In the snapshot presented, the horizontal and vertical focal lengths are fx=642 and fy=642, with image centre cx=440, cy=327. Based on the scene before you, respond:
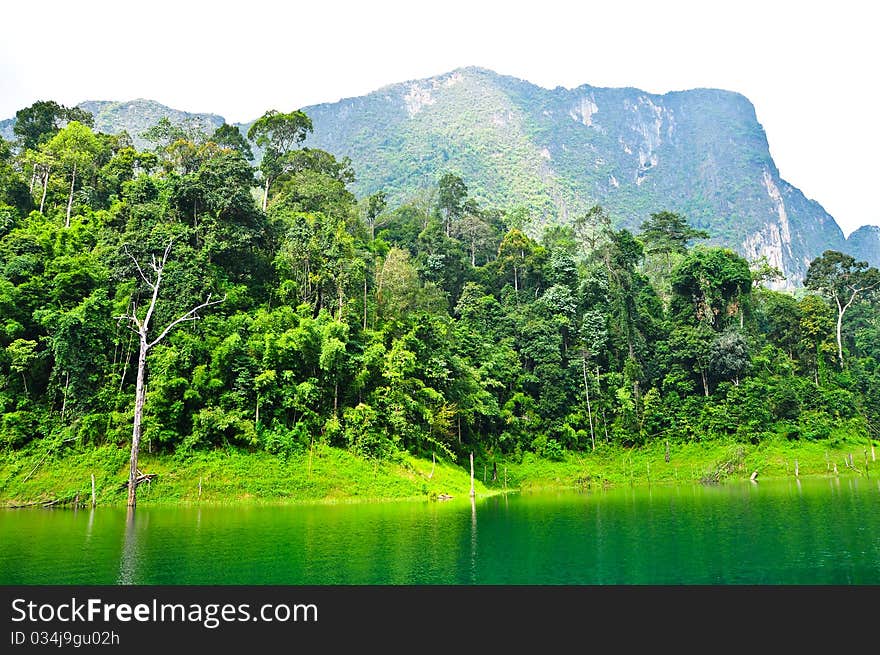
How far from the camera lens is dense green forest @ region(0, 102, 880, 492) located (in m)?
30.3

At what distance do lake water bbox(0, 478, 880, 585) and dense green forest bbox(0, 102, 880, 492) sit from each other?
6.10 metres

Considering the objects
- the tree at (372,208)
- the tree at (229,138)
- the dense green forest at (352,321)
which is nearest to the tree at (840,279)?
the dense green forest at (352,321)

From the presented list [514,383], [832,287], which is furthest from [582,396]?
[832,287]

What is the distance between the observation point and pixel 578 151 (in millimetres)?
152750

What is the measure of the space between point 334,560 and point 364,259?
2462 centimetres

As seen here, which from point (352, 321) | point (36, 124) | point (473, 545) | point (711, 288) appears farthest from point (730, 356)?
point (36, 124)

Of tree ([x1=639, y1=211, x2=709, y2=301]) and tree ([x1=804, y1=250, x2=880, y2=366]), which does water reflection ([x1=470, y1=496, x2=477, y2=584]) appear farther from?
tree ([x1=804, y1=250, x2=880, y2=366])

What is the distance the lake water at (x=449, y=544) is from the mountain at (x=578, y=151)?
82877mm

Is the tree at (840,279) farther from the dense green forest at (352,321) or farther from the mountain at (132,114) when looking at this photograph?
the mountain at (132,114)

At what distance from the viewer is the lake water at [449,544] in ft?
43.4
